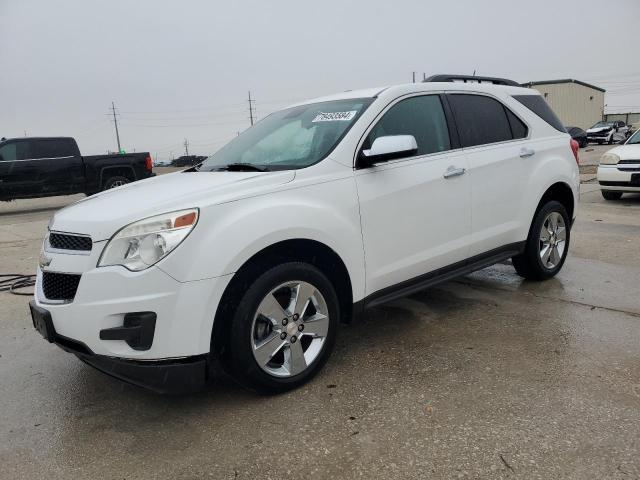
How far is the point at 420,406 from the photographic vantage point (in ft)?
9.04

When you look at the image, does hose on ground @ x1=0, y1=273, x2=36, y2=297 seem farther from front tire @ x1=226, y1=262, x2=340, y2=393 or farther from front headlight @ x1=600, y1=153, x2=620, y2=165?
front headlight @ x1=600, y1=153, x2=620, y2=165

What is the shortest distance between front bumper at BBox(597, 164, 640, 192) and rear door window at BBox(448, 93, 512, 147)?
20.5 feet

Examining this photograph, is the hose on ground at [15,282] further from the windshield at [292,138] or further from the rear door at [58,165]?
the rear door at [58,165]

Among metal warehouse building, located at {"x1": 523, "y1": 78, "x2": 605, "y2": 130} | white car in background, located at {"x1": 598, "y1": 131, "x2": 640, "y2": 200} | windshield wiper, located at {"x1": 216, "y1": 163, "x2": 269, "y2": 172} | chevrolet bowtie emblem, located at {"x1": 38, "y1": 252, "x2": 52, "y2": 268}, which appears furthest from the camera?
metal warehouse building, located at {"x1": 523, "y1": 78, "x2": 605, "y2": 130}

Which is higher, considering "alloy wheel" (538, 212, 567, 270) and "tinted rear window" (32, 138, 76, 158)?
"tinted rear window" (32, 138, 76, 158)

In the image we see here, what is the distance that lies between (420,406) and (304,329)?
0.76 metres

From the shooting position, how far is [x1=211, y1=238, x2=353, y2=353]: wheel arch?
269cm

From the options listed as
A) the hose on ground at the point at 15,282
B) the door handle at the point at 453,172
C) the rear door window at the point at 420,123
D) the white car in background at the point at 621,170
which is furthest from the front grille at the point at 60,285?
the white car in background at the point at 621,170

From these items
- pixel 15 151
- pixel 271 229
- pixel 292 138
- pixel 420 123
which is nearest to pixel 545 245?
pixel 420 123

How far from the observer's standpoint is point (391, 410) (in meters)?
2.73

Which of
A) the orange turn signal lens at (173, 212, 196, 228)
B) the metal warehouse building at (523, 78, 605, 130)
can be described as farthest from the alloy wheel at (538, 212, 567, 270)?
the metal warehouse building at (523, 78, 605, 130)

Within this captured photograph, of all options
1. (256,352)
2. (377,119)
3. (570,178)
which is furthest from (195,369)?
(570,178)

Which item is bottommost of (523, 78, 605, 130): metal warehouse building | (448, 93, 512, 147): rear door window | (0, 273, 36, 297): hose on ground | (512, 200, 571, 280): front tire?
(0, 273, 36, 297): hose on ground

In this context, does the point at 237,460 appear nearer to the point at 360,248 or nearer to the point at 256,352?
the point at 256,352
